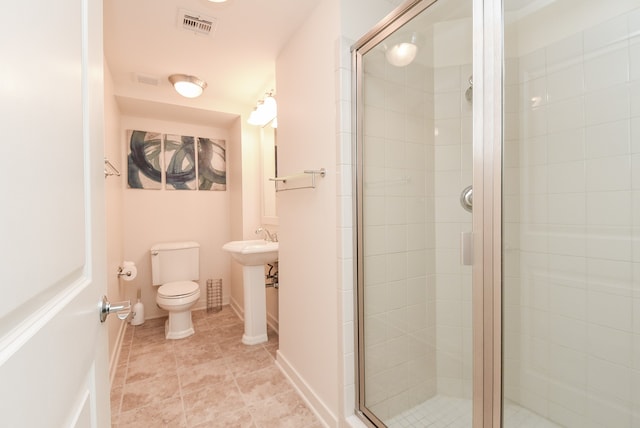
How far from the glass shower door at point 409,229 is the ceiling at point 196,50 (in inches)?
26.0

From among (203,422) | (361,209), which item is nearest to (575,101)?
(361,209)

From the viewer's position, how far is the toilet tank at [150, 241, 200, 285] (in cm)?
292

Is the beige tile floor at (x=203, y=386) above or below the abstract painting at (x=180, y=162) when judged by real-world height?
below

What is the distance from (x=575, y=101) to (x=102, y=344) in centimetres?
190

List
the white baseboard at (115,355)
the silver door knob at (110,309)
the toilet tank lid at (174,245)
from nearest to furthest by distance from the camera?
the silver door knob at (110,309)
the white baseboard at (115,355)
the toilet tank lid at (174,245)

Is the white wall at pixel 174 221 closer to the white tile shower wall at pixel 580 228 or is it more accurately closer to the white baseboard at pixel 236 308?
the white baseboard at pixel 236 308

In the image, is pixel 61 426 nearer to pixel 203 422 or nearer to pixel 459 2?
pixel 203 422

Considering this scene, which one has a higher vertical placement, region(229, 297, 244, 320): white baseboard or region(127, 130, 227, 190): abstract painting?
region(127, 130, 227, 190): abstract painting

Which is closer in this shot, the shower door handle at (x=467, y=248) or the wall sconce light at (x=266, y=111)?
the shower door handle at (x=467, y=248)

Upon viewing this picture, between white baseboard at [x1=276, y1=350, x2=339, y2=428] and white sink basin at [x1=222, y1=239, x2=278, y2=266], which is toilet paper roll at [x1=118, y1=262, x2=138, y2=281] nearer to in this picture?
white sink basin at [x1=222, y1=239, x2=278, y2=266]

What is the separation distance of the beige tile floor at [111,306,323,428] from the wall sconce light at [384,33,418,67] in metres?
2.00

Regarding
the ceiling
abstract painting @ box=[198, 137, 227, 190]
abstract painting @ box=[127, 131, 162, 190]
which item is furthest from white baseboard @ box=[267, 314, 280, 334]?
the ceiling

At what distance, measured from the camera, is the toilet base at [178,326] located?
8.68 feet

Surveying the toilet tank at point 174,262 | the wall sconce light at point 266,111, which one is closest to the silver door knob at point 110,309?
the wall sconce light at point 266,111
